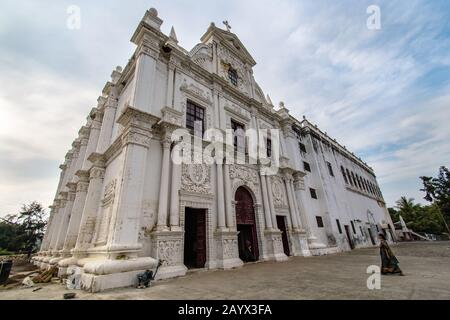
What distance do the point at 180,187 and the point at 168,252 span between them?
2350 mm

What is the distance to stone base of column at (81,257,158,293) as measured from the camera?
473cm

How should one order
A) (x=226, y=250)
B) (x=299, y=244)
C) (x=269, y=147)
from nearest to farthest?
(x=226, y=250) < (x=299, y=244) < (x=269, y=147)

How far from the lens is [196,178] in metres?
8.45

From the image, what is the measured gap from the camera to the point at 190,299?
362 cm

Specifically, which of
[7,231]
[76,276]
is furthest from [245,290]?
[7,231]

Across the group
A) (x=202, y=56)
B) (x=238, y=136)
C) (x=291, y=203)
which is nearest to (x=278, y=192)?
(x=291, y=203)

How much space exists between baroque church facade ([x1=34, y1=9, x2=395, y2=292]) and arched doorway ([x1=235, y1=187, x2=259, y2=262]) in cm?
5

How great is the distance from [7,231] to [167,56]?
39009mm

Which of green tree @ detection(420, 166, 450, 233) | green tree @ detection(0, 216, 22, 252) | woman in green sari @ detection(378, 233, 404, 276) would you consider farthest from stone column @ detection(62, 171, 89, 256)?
green tree @ detection(420, 166, 450, 233)

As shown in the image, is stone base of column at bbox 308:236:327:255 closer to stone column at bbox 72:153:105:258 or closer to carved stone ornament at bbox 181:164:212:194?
carved stone ornament at bbox 181:164:212:194

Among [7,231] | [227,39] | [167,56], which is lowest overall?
[7,231]

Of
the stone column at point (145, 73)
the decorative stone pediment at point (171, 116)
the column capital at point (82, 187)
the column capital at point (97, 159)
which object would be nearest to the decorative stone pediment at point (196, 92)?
the stone column at point (145, 73)

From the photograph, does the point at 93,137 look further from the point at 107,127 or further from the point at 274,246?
the point at 274,246
